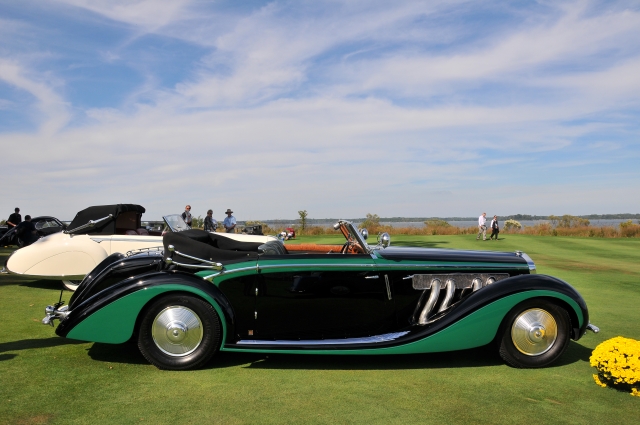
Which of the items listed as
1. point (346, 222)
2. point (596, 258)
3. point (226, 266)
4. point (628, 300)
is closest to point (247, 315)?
point (226, 266)

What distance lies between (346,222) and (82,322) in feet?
8.76

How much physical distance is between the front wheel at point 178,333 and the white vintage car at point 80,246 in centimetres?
411

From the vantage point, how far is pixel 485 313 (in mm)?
4824

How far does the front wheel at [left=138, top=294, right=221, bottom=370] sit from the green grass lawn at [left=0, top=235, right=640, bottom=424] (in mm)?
127

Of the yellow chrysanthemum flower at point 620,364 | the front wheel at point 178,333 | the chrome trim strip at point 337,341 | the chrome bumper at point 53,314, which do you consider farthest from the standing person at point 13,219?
the yellow chrysanthemum flower at point 620,364

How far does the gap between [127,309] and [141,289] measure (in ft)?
0.72

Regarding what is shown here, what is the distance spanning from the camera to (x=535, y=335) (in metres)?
4.93

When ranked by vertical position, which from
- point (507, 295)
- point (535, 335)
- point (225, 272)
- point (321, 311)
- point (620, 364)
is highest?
point (225, 272)

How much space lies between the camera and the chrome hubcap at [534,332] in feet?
16.1

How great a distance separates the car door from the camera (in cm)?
490

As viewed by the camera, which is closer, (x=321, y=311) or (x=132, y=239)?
(x=321, y=311)

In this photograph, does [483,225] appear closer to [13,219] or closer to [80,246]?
[13,219]

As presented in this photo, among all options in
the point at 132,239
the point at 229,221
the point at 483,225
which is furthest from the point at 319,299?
the point at 483,225

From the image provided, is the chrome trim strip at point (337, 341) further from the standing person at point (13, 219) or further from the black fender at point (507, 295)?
the standing person at point (13, 219)
